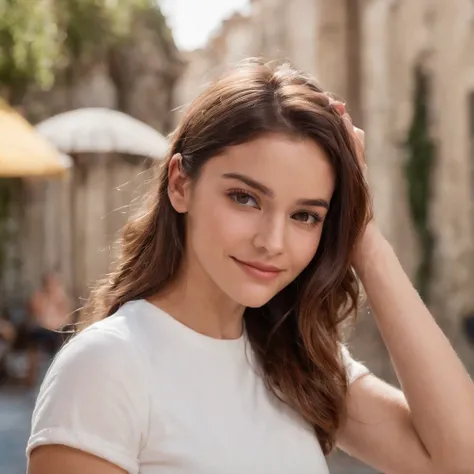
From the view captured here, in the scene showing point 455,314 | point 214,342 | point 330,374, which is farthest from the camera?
point 455,314

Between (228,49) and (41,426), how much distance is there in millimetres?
31556

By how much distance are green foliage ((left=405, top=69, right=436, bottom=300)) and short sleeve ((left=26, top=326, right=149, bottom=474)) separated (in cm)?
1099

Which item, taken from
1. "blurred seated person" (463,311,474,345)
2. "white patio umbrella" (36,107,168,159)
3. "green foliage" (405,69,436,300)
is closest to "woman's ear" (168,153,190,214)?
"white patio umbrella" (36,107,168,159)

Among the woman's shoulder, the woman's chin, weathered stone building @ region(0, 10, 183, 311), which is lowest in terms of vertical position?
weathered stone building @ region(0, 10, 183, 311)

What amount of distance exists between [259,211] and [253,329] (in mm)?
360

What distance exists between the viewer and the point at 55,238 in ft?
60.0

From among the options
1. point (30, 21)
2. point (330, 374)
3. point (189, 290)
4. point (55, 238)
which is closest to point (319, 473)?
point (330, 374)

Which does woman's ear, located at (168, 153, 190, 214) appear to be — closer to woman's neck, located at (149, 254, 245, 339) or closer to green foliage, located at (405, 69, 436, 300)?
woman's neck, located at (149, 254, 245, 339)

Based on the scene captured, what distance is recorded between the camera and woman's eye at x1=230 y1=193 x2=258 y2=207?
64.2 inches

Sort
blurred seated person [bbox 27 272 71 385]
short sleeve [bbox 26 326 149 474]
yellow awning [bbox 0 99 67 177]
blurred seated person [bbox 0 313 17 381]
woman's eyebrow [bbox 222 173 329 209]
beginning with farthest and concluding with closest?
1. blurred seated person [bbox 0 313 17 381]
2. blurred seated person [bbox 27 272 71 385]
3. yellow awning [bbox 0 99 67 177]
4. woman's eyebrow [bbox 222 173 329 209]
5. short sleeve [bbox 26 326 149 474]

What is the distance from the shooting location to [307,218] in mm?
1694

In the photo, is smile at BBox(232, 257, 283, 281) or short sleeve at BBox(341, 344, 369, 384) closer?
smile at BBox(232, 257, 283, 281)

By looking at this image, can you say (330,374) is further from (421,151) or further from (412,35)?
(412,35)

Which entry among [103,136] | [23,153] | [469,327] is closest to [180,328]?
[23,153]
